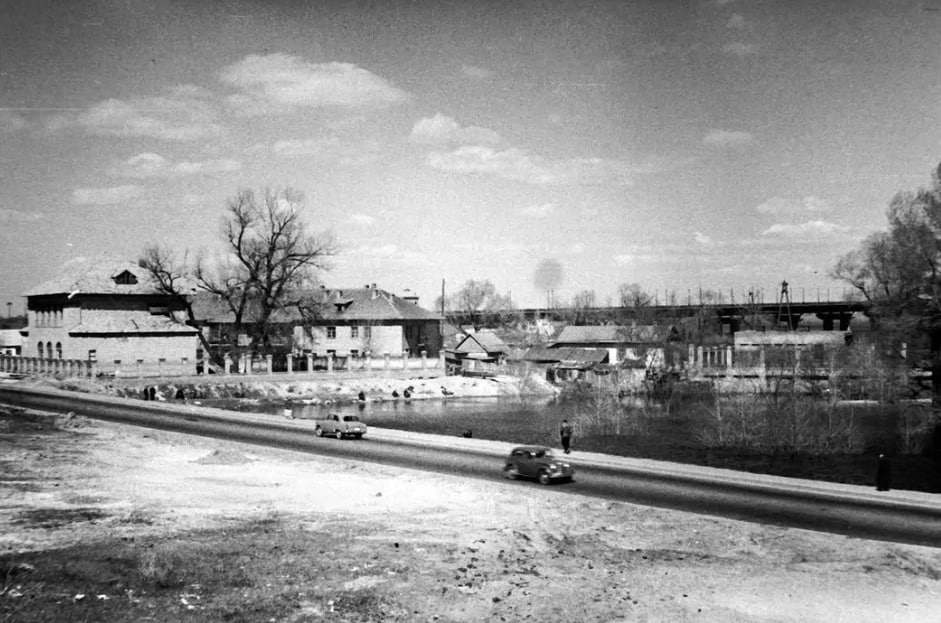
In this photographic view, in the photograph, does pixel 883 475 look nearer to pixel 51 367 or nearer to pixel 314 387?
pixel 314 387

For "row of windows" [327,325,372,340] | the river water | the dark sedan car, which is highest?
"row of windows" [327,325,372,340]

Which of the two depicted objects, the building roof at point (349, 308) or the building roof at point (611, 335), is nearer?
the building roof at point (349, 308)

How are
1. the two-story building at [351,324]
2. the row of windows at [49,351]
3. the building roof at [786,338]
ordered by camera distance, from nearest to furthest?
the row of windows at [49,351] < the two-story building at [351,324] < the building roof at [786,338]

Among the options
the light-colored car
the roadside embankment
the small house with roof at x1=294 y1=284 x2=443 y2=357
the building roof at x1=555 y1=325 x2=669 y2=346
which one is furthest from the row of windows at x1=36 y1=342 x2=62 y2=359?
the building roof at x1=555 y1=325 x2=669 y2=346

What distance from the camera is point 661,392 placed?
8175 centimetres

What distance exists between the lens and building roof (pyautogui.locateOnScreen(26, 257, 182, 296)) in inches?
2955

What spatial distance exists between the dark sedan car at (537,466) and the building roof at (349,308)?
6339 cm

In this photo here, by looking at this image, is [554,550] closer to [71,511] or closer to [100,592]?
[100,592]

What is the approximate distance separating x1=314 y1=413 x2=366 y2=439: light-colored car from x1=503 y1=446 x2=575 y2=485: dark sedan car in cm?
1277

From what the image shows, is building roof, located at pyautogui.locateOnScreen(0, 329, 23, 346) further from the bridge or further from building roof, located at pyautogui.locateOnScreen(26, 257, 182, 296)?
the bridge

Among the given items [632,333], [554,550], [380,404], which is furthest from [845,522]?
[632,333]

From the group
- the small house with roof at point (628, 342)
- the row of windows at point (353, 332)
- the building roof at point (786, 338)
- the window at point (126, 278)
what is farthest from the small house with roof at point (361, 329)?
the building roof at point (786, 338)

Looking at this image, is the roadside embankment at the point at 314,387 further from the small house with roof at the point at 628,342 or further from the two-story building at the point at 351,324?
the small house with roof at the point at 628,342

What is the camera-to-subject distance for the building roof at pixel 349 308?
303 feet
